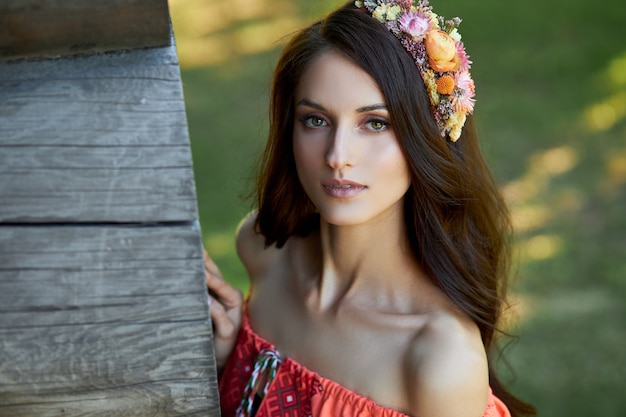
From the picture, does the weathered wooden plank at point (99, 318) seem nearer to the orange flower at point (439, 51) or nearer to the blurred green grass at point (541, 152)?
the orange flower at point (439, 51)

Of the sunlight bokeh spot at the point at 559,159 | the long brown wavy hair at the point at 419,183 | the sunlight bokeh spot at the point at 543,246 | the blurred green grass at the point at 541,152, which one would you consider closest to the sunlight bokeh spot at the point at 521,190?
the blurred green grass at the point at 541,152

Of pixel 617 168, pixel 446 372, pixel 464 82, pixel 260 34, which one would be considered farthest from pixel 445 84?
pixel 260 34

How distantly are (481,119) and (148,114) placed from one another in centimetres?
557

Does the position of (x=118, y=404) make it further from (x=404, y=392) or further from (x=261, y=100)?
(x=261, y=100)

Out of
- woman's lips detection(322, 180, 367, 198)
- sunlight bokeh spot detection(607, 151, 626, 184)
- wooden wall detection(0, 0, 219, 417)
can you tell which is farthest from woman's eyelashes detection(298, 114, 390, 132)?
sunlight bokeh spot detection(607, 151, 626, 184)

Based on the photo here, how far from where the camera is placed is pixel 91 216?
133 centimetres

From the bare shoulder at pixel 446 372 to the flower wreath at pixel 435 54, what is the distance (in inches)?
19.3

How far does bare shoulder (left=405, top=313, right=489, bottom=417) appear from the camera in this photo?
1950 millimetres

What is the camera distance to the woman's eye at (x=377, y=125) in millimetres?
2008

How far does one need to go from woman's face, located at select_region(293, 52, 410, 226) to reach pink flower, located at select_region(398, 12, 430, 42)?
0.18 metres

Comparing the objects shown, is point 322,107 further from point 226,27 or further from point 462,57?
point 226,27

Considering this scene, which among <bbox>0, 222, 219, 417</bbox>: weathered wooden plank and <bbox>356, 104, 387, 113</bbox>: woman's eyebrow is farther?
<bbox>356, 104, 387, 113</bbox>: woman's eyebrow

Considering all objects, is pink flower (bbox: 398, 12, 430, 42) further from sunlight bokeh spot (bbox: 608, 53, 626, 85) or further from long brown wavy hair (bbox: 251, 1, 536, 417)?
sunlight bokeh spot (bbox: 608, 53, 626, 85)

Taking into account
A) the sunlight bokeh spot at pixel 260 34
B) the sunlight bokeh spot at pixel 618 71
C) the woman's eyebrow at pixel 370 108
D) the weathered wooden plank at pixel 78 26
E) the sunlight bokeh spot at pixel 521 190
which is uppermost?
the sunlight bokeh spot at pixel 260 34
